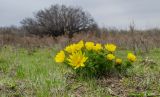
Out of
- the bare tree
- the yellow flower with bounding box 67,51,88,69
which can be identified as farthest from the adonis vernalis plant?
the bare tree

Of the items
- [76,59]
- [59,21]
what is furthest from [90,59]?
[59,21]

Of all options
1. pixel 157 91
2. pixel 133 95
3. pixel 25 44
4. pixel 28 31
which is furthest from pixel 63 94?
Result: pixel 28 31

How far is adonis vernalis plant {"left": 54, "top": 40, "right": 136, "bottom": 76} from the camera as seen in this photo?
4746 millimetres

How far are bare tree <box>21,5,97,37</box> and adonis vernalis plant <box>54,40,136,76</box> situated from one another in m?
22.2

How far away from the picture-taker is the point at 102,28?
85.8 ft

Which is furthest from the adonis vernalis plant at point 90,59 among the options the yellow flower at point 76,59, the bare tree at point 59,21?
the bare tree at point 59,21

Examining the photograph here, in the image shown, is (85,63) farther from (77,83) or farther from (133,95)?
(133,95)

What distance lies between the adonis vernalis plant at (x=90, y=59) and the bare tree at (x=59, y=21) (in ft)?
72.8

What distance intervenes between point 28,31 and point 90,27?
15.6 feet

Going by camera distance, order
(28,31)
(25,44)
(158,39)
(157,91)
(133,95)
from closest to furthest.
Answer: (133,95) < (157,91) < (158,39) < (25,44) < (28,31)

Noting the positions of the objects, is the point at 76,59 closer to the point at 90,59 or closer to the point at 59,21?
the point at 90,59

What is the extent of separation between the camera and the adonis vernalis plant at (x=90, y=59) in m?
4.75

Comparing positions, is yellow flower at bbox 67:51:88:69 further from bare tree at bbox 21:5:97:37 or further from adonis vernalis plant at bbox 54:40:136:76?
bare tree at bbox 21:5:97:37

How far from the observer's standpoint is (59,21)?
93.3ft
